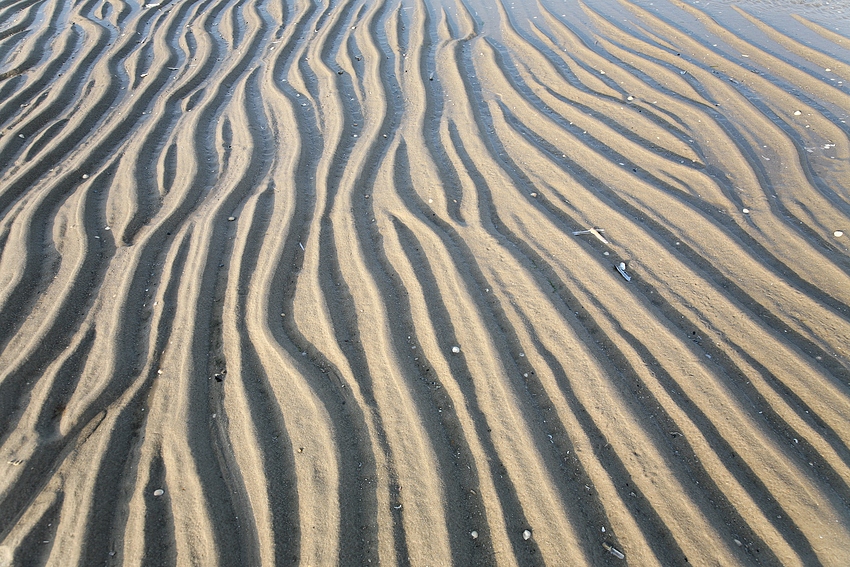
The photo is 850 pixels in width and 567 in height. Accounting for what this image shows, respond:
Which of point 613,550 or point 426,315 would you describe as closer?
point 613,550

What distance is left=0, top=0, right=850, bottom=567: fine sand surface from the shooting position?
8.45 feet

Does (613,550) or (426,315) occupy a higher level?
(426,315)

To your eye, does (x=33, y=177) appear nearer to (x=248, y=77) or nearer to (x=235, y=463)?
(x=248, y=77)

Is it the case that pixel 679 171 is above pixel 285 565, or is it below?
above

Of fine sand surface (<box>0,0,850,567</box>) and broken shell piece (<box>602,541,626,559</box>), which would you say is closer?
broken shell piece (<box>602,541,626,559</box>)

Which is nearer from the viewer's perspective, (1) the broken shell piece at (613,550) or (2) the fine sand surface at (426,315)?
(1) the broken shell piece at (613,550)

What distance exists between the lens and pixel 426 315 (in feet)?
11.4

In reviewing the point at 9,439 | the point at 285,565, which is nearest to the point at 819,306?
the point at 285,565

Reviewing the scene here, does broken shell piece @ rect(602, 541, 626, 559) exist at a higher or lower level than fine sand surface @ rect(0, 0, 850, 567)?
lower

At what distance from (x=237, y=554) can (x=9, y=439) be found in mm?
1453

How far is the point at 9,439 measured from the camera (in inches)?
112

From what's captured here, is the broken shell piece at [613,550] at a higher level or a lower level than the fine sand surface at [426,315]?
lower

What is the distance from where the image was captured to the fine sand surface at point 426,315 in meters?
2.57

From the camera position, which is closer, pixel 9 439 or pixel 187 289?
pixel 9 439
